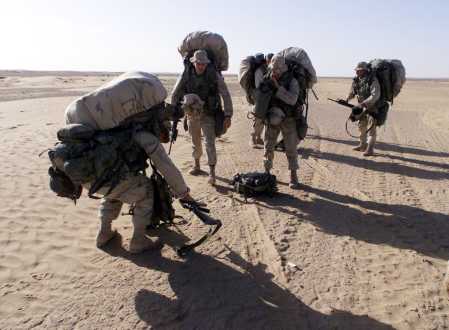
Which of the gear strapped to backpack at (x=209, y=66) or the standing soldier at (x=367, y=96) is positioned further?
the standing soldier at (x=367, y=96)

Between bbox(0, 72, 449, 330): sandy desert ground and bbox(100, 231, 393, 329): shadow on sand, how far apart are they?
11 mm

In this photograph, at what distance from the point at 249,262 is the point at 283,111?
2.73 m

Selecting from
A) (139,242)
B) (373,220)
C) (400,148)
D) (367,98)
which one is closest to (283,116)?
(373,220)

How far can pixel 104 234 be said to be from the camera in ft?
15.0

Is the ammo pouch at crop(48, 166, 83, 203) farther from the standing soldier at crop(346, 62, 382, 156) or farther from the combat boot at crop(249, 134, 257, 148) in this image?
the standing soldier at crop(346, 62, 382, 156)

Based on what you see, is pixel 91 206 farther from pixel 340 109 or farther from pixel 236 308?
pixel 340 109

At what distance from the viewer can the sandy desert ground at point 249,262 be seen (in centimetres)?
347

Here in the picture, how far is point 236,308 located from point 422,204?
412cm

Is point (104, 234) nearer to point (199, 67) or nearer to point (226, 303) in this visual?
point (226, 303)

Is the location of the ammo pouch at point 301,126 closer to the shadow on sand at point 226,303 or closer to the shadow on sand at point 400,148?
the shadow on sand at point 226,303

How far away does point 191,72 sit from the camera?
6.28 m

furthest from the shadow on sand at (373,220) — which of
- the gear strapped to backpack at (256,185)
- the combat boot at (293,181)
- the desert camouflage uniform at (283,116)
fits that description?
the desert camouflage uniform at (283,116)

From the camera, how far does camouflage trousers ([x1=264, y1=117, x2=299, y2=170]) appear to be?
20.6 feet

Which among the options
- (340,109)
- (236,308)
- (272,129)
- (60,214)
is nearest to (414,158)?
(272,129)
